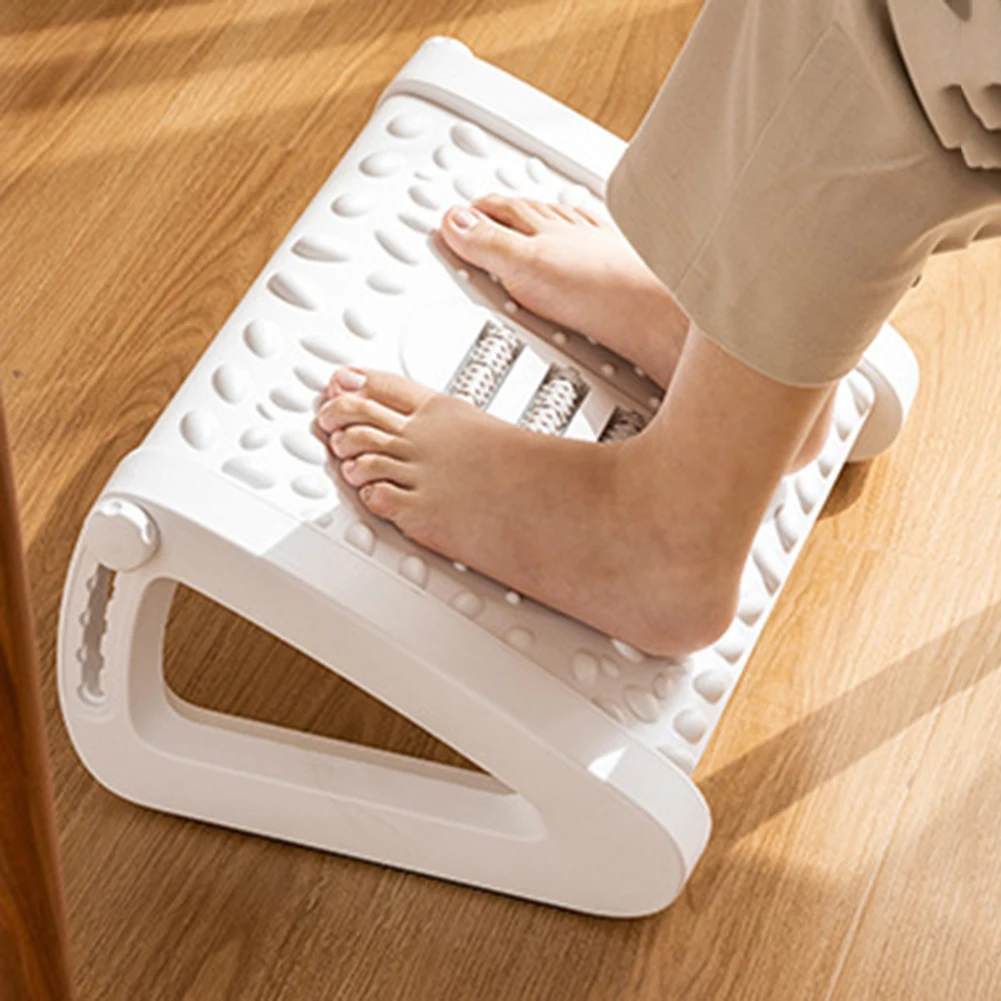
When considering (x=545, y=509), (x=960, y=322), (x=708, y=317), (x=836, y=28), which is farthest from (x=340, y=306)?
(x=960, y=322)

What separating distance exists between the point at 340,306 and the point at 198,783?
29cm

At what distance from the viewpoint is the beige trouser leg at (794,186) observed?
2.66 feet

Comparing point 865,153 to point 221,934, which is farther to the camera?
point 221,934

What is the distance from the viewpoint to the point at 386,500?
102 cm

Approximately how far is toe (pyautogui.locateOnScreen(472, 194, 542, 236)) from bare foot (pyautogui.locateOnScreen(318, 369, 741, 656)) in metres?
0.17

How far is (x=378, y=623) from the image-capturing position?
0.98 meters

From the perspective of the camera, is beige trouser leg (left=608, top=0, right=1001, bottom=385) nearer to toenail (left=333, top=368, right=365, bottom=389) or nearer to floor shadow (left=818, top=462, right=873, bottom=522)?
toenail (left=333, top=368, right=365, bottom=389)

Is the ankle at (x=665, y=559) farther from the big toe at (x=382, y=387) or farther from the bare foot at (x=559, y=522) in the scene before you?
the big toe at (x=382, y=387)

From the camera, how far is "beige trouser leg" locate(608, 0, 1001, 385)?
0.81 metres

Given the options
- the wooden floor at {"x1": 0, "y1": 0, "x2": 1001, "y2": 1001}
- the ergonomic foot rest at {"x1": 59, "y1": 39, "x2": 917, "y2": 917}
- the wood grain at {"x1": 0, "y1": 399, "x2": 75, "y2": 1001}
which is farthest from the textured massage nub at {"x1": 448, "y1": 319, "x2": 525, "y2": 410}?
the wood grain at {"x1": 0, "y1": 399, "x2": 75, "y2": 1001}

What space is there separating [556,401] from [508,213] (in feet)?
0.45

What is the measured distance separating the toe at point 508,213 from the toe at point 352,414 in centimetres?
18

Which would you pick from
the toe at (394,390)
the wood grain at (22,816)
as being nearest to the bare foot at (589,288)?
the toe at (394,390)

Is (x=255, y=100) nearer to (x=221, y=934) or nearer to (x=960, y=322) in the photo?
(x=960, y=322)
